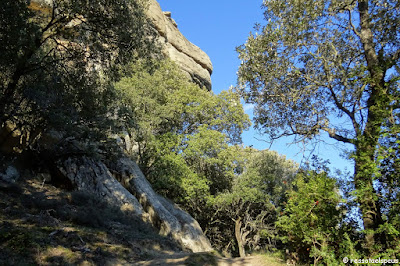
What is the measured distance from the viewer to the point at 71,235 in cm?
749

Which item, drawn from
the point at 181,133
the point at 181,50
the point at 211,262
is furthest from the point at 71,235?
the point at 181,50

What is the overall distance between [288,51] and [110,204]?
10.0 metres

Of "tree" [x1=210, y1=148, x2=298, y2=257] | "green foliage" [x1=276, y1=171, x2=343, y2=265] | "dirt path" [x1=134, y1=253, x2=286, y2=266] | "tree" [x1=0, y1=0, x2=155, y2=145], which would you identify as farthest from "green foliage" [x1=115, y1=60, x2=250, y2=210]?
"green foliage" [x1=276, y1=171, x2=343, y2=265]

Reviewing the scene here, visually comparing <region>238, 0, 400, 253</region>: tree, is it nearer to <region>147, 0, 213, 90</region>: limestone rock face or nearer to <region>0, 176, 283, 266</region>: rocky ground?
<region>0, 176, 283, 266</region>: rocky ground

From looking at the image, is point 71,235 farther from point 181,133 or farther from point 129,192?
point 181,133

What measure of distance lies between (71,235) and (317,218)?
643 centimetres

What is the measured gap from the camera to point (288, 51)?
902cm

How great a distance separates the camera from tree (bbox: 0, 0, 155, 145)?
7871mm

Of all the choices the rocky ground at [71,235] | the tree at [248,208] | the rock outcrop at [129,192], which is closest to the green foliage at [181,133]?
the tree at [248,208]

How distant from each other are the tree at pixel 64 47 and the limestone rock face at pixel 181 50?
3018 cm

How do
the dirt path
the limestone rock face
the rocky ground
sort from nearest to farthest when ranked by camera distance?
1. the rocky ground
2. the dirt path
3. the limestone rock face

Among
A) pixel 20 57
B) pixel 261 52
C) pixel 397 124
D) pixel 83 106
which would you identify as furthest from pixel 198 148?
pixel 397 124

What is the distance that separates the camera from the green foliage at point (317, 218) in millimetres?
5970

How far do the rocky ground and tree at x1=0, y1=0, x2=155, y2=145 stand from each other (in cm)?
269
